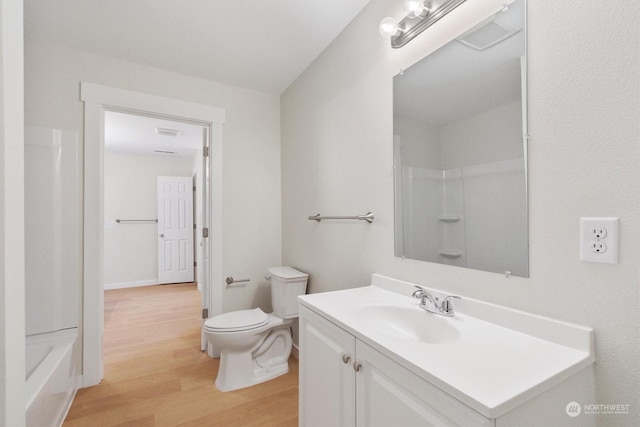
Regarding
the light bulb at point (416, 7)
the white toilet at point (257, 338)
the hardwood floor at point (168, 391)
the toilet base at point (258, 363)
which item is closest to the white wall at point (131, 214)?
the hardwood floor at point (168, 391)

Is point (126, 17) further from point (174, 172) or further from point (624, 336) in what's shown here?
point (174, 172)

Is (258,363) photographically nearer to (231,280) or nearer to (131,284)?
(231,280)

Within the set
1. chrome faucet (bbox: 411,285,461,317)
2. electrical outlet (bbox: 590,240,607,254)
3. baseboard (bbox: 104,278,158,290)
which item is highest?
electrical outlet (bbox: 590,240,607,254)

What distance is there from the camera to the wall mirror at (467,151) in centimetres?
97

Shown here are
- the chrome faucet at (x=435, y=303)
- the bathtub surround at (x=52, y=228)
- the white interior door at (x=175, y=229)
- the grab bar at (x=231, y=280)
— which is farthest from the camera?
the white interior door at (x=175, y=229)

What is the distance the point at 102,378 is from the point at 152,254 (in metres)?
3.17

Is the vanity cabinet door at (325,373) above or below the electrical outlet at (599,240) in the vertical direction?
below

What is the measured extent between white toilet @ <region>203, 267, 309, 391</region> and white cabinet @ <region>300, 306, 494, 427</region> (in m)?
0.81

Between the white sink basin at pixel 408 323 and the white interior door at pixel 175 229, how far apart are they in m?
4.59

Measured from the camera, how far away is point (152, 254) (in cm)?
488

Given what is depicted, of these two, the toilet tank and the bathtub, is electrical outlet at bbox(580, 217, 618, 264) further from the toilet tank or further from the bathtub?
the bathtub

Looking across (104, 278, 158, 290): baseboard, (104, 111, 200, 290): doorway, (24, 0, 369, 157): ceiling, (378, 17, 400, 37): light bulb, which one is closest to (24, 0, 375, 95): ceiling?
(24, 0, 369, 157): ceiling

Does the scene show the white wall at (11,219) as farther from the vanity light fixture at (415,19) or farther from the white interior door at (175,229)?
the white interior door at (175,229)

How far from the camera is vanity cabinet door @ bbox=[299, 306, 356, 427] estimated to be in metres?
0.99
